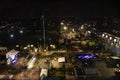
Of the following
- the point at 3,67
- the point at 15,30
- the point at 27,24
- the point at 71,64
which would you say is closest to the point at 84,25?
the point at 27,24

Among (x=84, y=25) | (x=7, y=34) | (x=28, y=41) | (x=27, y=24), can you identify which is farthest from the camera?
(x=84, y=25)

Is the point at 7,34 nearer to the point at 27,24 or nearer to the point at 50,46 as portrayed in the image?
the point at 27,24

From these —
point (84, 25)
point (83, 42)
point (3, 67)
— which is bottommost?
point (3, 67)

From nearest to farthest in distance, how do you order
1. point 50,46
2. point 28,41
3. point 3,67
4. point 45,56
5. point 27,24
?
point 3,67
point 45,56
point 50,46
point 28,41
point 27,24

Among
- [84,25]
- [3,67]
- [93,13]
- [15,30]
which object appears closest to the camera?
[93,13]

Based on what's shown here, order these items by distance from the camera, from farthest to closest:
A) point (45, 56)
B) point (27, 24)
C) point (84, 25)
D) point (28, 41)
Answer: point (84, 25) < point (27, 24) < point (28, 41) < point (45, 56)

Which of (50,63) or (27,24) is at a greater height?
(27,24)

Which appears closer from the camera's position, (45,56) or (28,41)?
(45,56)

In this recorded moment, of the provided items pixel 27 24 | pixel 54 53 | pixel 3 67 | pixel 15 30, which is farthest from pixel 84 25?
pixel 3 67

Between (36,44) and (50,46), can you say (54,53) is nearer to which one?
(50,46)
